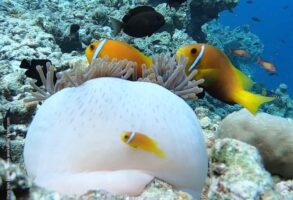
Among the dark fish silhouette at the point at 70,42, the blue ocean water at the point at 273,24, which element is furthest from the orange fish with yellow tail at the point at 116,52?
the blue ocean water at the point at 273,24

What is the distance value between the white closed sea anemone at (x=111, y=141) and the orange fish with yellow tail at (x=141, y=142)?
2 centimetres

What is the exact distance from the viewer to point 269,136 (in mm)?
3305

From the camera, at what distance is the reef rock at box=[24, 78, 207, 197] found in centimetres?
156

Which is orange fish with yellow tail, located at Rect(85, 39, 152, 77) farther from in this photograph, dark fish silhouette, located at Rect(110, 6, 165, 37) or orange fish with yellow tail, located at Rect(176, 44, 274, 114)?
dark fish silhouette, located at Rect(110, 6, 165, 37)

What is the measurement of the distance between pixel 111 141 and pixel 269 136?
2.19 meters

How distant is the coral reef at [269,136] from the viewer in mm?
3262

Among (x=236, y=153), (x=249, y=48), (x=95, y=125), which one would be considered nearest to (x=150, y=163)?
(x=95, y=125)

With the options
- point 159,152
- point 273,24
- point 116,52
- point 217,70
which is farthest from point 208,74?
point 273,24

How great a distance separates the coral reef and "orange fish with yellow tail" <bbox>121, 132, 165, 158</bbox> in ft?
6.38

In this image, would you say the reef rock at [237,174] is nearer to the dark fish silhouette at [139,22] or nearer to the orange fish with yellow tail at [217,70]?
the orange fish with yellow tail at [217,70]

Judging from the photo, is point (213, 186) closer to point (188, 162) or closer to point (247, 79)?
point (188, 162)

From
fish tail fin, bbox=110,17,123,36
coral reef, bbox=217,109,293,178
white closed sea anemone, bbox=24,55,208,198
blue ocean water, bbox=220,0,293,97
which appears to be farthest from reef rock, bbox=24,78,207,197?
blue ocean water, bbox=220,0,293,97

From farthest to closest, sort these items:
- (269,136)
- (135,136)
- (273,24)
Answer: (273,24)
(269,136)
(135,136)

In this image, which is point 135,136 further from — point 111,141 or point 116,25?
point 116,25
